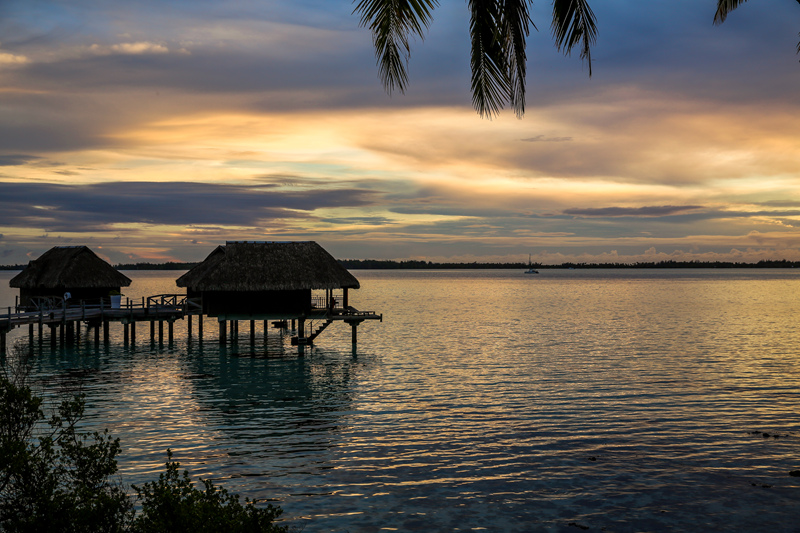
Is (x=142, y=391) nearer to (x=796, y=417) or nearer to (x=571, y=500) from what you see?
(x=571, y=500)

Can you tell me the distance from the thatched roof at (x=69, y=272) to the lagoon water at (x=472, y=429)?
6063mm

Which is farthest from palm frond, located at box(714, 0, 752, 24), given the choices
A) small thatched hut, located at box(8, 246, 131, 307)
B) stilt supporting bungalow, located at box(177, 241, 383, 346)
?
small thatched hut, located at box(8, 246, 131, 307)

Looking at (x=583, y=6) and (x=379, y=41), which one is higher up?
(x=583, y=6)

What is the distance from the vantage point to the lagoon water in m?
12.7

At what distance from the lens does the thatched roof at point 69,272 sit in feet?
141

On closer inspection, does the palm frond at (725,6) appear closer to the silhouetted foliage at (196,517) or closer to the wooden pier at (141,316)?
the silhouetted foliage at (196,517)

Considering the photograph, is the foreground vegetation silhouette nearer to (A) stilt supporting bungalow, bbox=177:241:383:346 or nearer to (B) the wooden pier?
(A) stilt supporting bungalow, bbox=177:241:383:346

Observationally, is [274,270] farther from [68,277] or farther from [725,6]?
[725,6]

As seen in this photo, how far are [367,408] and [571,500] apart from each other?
33.2 feet

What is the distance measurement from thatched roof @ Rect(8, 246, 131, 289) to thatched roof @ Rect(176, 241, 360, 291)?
11.7 m

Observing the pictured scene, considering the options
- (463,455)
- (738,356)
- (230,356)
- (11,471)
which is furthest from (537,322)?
(11,471)

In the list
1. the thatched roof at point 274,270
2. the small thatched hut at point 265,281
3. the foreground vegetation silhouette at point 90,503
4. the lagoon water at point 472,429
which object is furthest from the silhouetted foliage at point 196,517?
the thatched roof at point 274,270

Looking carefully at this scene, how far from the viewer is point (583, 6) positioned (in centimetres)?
661

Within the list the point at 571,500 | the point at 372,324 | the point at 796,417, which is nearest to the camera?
the point at 571,500
